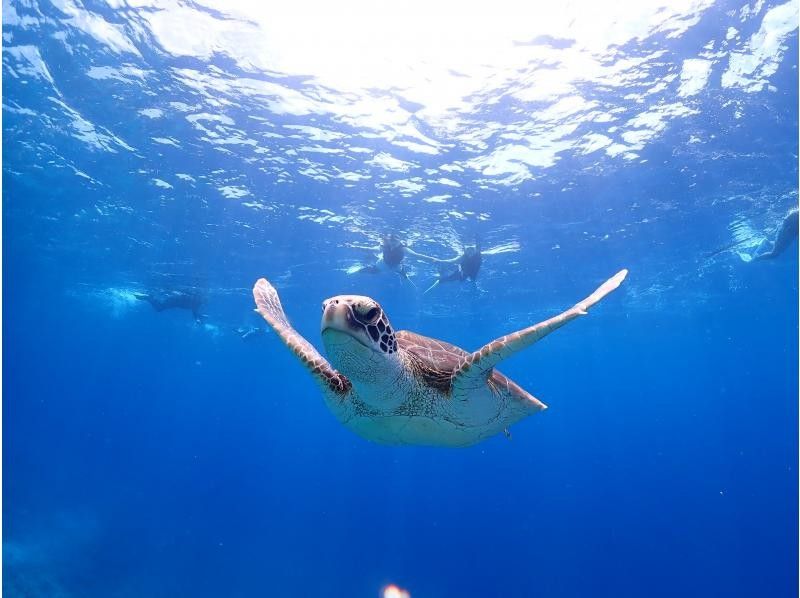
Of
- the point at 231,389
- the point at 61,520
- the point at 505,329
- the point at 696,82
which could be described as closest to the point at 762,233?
the point at 696,82

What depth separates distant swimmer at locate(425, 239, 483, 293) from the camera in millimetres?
17953

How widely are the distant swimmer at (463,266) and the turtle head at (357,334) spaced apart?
14308mm

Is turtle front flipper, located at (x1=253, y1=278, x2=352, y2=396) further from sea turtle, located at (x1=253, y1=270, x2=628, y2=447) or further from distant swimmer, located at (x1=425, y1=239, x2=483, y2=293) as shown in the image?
distant swimmer, located at (x1=425, y1=239, x2=483, y2=293)

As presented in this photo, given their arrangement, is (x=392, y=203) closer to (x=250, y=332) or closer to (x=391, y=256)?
(x=391, y=256)

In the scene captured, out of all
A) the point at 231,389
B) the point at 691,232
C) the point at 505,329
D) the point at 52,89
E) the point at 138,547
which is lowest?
the point at 231,389

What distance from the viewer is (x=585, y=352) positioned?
137ft

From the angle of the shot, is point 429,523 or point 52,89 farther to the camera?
point 429,523

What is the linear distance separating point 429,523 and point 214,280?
2940cm

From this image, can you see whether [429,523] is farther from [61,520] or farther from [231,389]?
[231,389]

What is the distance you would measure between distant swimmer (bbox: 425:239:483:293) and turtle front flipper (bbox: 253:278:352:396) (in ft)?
43.0

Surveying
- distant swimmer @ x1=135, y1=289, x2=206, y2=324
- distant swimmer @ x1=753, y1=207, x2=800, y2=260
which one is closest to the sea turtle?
distant swimmer @ x1=753, y1=207, x2=800, y2=260

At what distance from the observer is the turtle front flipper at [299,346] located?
13.8 ft

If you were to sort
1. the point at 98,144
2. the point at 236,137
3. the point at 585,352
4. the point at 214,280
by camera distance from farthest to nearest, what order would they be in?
the point at 585,352 → the point at 214,280 → the point at 98,144 → the point at 236,137

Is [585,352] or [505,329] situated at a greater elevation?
[505,329]
